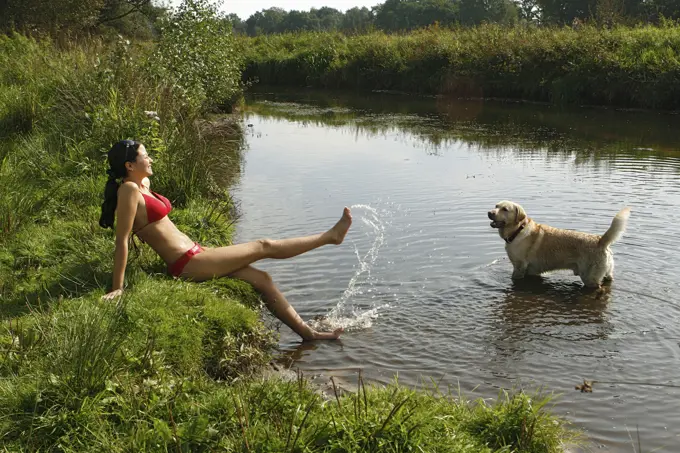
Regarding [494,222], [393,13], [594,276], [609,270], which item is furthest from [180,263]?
[393,13]

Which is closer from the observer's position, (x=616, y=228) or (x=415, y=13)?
(x=616, y=228)

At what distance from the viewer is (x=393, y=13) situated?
12300cm

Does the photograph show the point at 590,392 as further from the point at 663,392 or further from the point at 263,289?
the point at 263,289

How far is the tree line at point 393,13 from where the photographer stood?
3069 cm

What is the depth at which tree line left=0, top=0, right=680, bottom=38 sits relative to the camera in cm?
3069

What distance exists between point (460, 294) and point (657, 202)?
616 cm

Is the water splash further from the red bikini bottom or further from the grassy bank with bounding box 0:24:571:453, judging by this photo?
the red bikini bottom

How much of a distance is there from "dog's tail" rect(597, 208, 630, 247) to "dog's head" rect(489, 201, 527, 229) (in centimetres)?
110

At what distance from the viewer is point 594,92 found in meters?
28.8

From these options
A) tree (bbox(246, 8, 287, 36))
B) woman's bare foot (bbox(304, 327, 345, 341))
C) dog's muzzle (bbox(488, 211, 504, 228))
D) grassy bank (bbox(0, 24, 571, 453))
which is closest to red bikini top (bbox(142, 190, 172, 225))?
grassy bank (bbox(0, 24, 571, 453))

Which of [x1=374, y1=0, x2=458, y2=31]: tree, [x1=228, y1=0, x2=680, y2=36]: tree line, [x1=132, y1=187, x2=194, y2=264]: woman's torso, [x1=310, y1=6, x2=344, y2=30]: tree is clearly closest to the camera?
[x1=132, y1=187, x2=194, y2=264]: woman's torso

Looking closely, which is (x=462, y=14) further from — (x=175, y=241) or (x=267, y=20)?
(x=175, y=241)

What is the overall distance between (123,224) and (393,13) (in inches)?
4822

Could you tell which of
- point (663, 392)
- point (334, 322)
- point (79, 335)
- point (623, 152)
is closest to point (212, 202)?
point (334, 322)
